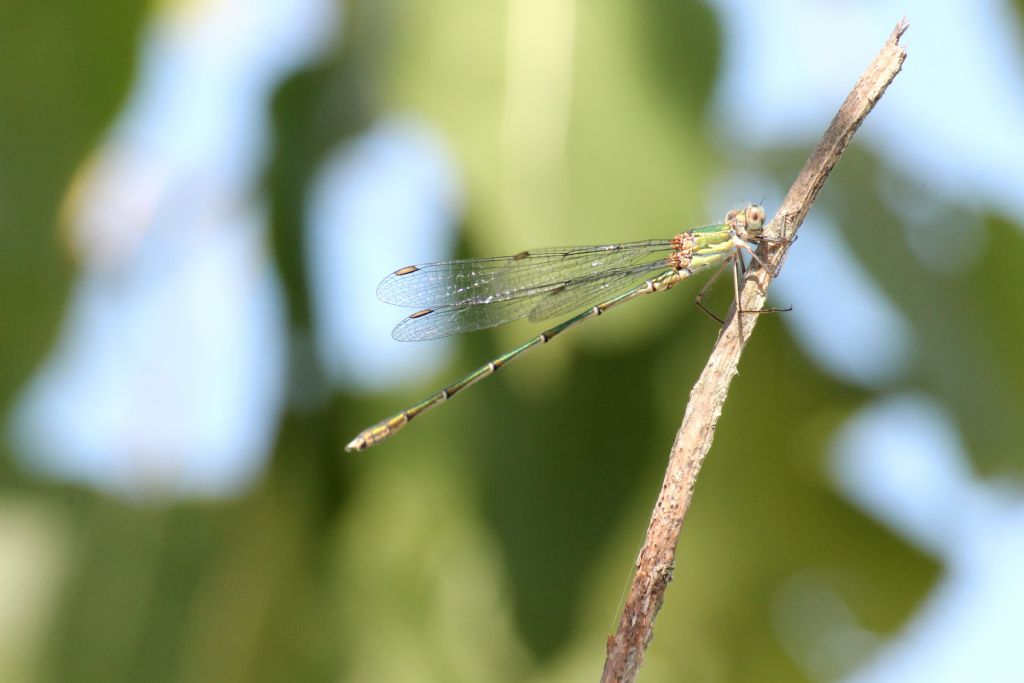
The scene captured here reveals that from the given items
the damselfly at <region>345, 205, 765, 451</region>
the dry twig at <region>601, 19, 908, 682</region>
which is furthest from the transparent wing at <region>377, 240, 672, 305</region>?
the dry twig at <region>601, 19, 908, 682</region>

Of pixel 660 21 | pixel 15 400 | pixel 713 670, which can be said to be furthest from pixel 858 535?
pixel 15 400

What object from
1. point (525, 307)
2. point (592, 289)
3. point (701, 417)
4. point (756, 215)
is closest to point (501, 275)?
point (525, 307)

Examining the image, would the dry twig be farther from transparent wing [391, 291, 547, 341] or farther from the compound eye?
transparent wing [391, 291, 547, 341]

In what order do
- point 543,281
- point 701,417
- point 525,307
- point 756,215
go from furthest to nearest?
point 543,281 → point 525,307 → point 756,215 → point 701,417

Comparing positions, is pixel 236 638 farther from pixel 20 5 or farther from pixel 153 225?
pixel 20 5

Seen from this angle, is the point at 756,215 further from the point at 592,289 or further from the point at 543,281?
the point at 543,281
